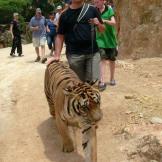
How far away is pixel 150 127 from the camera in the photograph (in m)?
6.67

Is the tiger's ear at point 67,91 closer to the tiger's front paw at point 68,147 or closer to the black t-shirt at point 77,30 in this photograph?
the tiger's front paw at point 68,147

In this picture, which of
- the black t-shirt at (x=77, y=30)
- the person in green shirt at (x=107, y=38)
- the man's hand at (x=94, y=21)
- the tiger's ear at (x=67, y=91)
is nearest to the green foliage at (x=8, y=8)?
the person in green shirt at (x=107, y=38)

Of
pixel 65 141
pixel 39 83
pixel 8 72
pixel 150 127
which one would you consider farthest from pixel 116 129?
pixel 8 72

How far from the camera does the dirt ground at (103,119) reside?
20.9 feet

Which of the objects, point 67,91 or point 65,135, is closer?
point 67,91

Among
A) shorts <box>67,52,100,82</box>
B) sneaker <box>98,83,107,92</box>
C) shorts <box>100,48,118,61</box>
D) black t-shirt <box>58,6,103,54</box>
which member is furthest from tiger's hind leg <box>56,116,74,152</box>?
shorts <box>100,48,118,61</box>

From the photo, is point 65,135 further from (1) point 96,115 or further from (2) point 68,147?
(1) point 96,115

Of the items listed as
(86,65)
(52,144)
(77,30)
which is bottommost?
(52,144)

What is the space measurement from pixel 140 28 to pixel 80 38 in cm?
576

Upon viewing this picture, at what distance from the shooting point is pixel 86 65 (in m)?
6.77

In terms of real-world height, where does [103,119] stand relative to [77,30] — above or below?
below

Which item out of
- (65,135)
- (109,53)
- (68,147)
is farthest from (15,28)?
(65,135)

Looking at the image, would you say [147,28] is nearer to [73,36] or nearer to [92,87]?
[73,36]

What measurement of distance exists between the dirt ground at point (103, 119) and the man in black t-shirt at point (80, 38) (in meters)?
0.90
